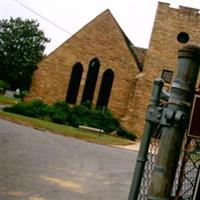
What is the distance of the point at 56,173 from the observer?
10680 mm

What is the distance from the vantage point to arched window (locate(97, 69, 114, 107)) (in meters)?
34.1

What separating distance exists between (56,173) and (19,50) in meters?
56.1

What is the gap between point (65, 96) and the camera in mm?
34688

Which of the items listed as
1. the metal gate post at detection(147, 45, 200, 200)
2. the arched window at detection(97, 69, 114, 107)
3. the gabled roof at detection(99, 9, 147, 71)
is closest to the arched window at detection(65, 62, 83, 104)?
the arched window at detection(97, 69, 114, 107)

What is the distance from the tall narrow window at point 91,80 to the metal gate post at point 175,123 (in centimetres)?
3159

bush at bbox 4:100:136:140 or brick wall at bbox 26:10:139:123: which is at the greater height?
brick wall at bbox 26:10:139:123

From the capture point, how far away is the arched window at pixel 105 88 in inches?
1344

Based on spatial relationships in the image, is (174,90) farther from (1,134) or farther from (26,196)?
(1,134)

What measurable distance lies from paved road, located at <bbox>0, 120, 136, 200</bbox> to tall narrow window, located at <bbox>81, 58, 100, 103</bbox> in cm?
1788

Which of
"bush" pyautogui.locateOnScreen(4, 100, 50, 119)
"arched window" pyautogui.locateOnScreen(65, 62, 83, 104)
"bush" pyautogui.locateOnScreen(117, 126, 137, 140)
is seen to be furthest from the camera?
"arched window" pyautogui.locateOnScreen(65, 62, 83, 104)

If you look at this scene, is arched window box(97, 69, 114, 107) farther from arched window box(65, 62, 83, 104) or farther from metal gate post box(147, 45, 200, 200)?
metal gate post box(147, 45, 200, 200)

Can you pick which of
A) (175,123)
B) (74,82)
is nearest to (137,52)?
(74,82)

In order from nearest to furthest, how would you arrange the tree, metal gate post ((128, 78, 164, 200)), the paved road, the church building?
metal gate post ((128, 78, 164, 200)) → the paved road → the church building → the tree

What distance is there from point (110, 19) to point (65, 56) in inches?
168
